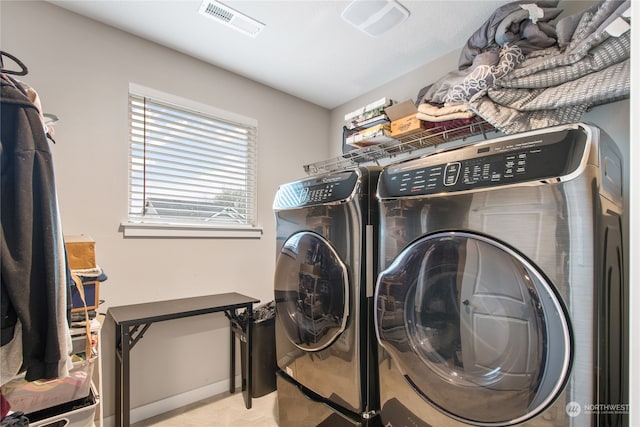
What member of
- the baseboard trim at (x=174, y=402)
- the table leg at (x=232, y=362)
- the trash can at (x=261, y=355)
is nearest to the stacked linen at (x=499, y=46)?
the trash can at (x=261, y=355)

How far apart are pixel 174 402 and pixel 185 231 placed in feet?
3.67

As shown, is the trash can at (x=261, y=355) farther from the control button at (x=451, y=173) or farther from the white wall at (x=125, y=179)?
the control button at (x=451, y=173)

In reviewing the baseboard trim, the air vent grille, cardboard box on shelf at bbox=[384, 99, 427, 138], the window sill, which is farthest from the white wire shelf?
the baseboard trim

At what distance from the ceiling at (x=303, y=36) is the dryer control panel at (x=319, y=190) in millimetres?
939

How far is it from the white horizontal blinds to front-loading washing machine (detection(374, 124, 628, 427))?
1531mm

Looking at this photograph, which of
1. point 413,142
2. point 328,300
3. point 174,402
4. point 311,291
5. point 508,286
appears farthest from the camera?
point 174,402

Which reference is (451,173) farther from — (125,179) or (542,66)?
(125,179)

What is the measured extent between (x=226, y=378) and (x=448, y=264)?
1966mm

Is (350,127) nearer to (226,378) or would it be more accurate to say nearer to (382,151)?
Answer: (382,151)

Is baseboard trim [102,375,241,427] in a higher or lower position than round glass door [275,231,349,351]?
lower

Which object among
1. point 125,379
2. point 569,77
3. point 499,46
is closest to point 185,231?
point 125,379

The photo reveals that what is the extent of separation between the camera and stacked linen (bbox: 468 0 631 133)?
3.57 ft

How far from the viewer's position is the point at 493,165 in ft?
2.83

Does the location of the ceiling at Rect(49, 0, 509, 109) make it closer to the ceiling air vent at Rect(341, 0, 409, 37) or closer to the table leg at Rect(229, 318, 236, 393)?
the ceiling air vent at Rect(341, 0, 409, 37)
